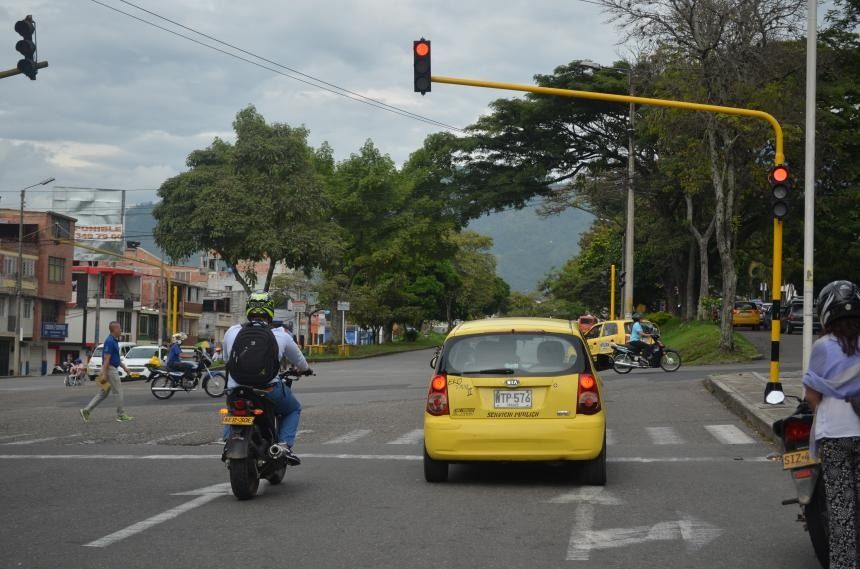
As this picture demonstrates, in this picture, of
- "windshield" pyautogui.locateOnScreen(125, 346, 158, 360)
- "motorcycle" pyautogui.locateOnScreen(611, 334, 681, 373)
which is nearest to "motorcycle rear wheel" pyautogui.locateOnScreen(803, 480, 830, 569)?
"motorcycle" pyautogui.locateOnScreen(611, 334, 681, 373)

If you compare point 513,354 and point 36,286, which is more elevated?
point 36,286

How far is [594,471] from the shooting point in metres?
10.8

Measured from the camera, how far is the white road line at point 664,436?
1523cm

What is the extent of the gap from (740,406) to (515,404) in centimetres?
941

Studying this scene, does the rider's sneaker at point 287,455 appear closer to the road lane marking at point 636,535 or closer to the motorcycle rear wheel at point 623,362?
the road lane marking at point 636,535

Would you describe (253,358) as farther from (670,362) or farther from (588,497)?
(670,362)

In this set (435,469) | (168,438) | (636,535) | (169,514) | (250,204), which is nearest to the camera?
(636,535)

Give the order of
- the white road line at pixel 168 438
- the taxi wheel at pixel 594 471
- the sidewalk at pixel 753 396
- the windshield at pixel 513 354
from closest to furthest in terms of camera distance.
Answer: the taxi wheel at pixel 594 471
the windshield at pixel 513 354
the white road line at pixel 168 438
the sidewalk at pixel 753 396

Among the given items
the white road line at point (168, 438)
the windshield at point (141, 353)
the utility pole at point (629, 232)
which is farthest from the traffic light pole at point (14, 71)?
the windshield at point (141, 353)

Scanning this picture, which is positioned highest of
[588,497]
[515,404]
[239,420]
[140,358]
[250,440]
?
[515,404]

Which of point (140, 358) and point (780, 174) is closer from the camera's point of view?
point (780, 174)

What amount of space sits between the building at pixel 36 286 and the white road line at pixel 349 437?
175 ft

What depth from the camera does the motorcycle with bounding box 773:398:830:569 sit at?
21.1 ft

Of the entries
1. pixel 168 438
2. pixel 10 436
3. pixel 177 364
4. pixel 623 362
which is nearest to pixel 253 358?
pixel 168 438
